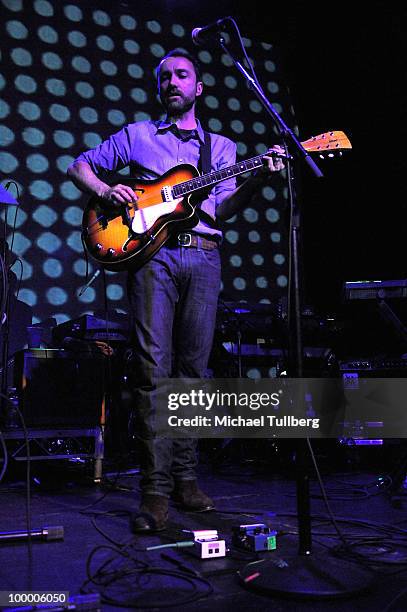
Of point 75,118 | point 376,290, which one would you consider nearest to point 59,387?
point 376,290

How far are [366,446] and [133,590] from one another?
3.01 meters

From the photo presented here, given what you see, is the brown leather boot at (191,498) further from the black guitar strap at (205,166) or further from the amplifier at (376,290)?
the amplifier at (376,290)

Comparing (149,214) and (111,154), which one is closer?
(149,214)

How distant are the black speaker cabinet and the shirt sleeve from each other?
4.19ft

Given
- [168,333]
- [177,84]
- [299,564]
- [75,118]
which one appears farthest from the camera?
[75,118]

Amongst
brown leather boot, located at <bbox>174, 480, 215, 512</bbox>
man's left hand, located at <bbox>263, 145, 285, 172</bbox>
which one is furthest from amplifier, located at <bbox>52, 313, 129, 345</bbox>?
man's left hand, located at <bbox>263, 145, 285, 172</bbox>

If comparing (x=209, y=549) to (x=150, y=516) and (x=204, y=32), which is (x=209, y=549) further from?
(x=204, y=32)

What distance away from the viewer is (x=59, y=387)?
333cm

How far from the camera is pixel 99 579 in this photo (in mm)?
1474

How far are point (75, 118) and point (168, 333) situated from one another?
3352 millimetres

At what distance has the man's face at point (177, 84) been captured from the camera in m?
2.40

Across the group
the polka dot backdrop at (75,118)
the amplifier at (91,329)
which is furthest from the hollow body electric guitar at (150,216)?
the polka dot backdrop at (75,118)

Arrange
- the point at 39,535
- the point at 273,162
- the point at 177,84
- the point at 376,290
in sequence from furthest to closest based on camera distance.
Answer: the point at 376,290
the point at 177,84
the point at 273,162
the point at 39,535

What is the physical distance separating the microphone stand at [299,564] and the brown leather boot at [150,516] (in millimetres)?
528
